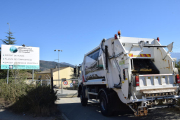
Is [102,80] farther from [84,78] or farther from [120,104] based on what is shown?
[84,78]

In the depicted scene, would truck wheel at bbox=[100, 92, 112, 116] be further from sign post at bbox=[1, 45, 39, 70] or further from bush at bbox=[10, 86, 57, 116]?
sign post at bbox=[1, 45, 39, 70]

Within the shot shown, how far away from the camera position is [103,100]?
7.16m

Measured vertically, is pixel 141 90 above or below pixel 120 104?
above

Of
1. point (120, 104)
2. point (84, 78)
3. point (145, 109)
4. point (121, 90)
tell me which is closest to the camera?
point (145, 109)

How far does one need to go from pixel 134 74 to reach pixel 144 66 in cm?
79

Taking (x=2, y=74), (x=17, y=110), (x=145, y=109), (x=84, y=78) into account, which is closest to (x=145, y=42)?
(x=145, y=109)

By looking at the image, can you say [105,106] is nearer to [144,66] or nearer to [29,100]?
[144,66]

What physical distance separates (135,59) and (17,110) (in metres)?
5.58

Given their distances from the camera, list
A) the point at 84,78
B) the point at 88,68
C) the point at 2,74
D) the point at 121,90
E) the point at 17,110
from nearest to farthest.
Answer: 1. the point at 121,90
2. the point at 17,110
3. the point at 88,68
4. the point at 84,78
5. the point at 2,74

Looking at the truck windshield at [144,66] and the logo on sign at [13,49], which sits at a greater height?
the logo on sign at [13,49]

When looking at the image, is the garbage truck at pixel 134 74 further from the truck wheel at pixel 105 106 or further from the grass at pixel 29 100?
the grass at pixel 29 100

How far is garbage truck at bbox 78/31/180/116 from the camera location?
18.4ft

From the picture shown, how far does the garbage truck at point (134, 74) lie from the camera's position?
5605 mm

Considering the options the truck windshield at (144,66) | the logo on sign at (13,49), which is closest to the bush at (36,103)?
the truck windshield at (144,66)
